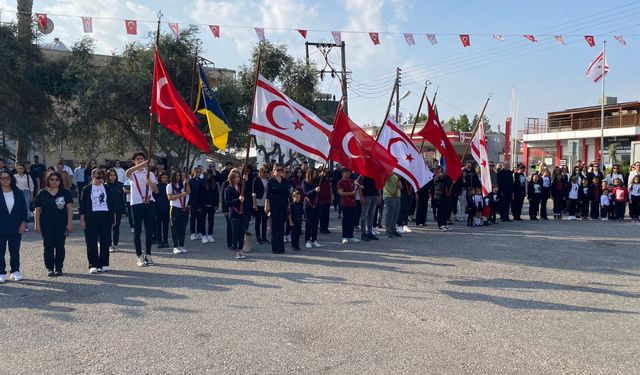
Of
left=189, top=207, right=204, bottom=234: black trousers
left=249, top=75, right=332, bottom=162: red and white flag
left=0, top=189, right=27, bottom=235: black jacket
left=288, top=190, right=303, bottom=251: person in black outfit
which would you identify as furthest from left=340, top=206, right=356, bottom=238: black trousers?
left=0, top=189, right=27, bottom=235: black jacket

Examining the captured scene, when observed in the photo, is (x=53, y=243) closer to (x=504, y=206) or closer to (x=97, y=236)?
(x=97, y=236)

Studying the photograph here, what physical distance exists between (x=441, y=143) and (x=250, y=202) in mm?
4558

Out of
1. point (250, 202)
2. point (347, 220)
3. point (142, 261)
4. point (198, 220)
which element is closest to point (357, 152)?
point (347, 220)

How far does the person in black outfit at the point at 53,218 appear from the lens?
8.24 m

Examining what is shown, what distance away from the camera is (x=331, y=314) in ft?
20.6

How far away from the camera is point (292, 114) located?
966cm

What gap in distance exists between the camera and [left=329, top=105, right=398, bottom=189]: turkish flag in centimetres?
996

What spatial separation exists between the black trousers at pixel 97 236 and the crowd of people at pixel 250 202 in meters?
0.02

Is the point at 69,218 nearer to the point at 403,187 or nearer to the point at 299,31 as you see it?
the point at 403,187

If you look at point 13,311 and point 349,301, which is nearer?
point 13,311

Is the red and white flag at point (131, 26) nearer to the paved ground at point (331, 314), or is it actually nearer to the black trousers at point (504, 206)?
the paved ground at point (331, 314)

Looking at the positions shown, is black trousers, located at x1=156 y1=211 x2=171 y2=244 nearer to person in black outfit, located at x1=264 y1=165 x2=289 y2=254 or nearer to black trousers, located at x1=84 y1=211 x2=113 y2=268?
black trousers, located at x1=84 y1=211 x2=113 y2=268

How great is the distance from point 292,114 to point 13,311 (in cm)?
535

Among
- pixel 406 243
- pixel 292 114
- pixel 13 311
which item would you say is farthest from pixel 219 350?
pixel 406 243
